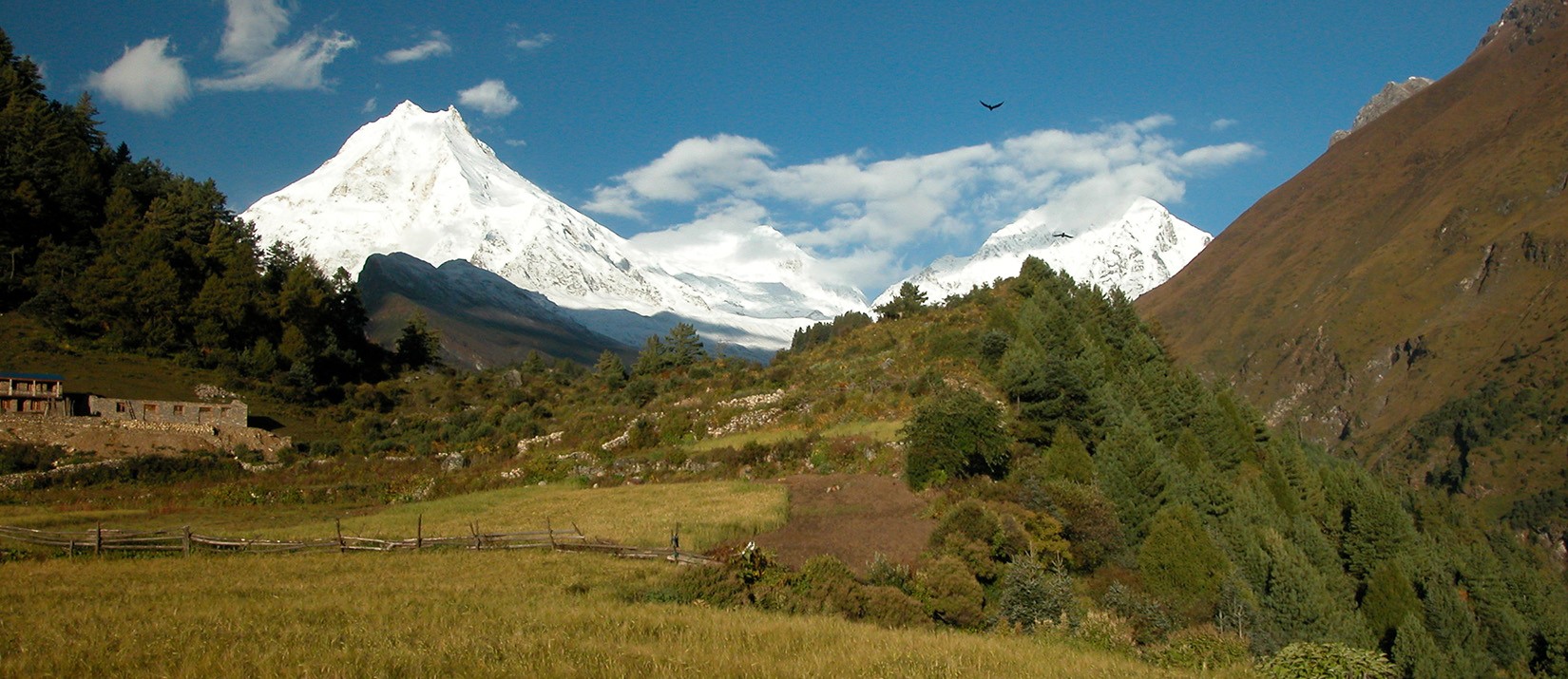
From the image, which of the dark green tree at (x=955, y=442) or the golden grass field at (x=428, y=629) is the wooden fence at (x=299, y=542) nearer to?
the golden grass field at (x=428, y=629)

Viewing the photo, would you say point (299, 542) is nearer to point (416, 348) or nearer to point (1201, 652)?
point (1201, 652)

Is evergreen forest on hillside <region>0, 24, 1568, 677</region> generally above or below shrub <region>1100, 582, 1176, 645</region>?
above

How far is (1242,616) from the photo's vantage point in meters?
26.4

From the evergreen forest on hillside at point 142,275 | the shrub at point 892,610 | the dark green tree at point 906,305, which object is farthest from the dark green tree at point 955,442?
the evergreen forest on hillside at point 142,275

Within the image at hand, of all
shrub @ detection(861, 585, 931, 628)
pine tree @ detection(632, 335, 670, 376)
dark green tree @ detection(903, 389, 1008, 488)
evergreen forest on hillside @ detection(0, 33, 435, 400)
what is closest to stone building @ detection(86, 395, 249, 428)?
evergreen forest on hillside @ detection(0, 33, 435, 400)

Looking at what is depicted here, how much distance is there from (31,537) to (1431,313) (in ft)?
723

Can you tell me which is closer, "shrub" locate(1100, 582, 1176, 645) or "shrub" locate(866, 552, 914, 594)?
"shrub" locate(1100, 582, 1176, 645)

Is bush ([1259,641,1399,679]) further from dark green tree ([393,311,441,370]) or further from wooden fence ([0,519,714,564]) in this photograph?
dark green tree ([393,311,441,370])

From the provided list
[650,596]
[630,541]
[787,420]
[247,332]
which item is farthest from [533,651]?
[247,332]

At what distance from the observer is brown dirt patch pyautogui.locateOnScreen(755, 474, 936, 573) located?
77.3 feet

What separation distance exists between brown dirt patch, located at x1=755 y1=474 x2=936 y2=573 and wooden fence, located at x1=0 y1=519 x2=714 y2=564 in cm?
397

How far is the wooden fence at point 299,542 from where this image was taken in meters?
22.1

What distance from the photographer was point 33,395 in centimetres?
4675

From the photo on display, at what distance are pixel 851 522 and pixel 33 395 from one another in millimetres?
Answer: 45175
